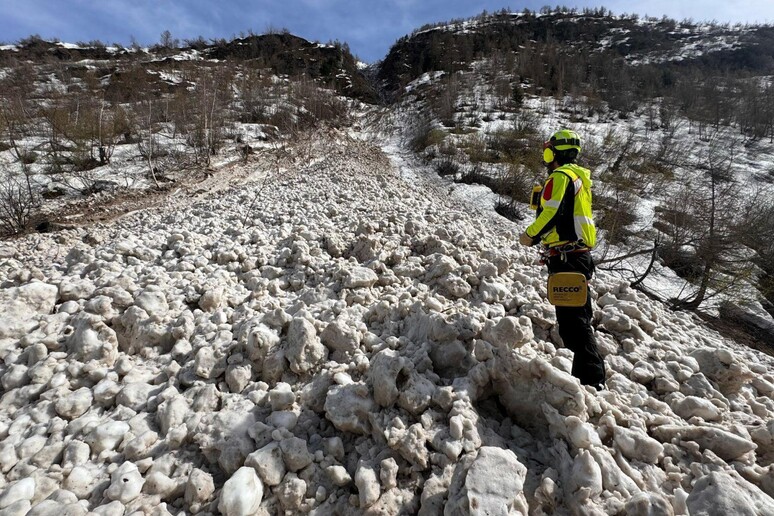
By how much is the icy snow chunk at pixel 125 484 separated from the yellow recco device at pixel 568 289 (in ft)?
8.66

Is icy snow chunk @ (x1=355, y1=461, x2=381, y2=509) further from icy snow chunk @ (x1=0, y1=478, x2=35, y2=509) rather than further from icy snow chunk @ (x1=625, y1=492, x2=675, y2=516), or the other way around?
icy snow chunk @ (x1=0, y1=478, x2=35, y2=509)

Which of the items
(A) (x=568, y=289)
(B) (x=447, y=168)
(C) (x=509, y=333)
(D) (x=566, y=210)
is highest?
(D) (x=566, y=210)

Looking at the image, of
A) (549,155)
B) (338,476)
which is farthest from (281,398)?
(549,155)

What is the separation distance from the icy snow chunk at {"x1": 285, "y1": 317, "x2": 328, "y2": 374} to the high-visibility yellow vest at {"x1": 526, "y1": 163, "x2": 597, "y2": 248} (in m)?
1.83

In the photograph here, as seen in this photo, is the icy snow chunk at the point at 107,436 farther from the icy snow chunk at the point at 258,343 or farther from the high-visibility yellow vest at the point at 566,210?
the high-visibility yellow vest at the point at 566,210

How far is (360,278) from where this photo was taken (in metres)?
3.33

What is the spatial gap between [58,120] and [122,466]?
41.1ft

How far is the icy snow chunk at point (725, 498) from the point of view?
1.19m

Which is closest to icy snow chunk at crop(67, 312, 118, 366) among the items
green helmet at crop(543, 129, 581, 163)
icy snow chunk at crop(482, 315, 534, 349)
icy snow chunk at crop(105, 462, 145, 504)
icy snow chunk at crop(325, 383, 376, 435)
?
icy snow chunk at crop(105, 462, 145, 504)

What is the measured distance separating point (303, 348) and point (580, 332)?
1.97m

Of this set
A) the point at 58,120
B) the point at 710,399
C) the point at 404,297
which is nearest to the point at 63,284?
the point at 404,297

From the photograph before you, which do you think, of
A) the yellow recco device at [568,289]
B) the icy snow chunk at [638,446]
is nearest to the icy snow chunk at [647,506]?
the icy snow chunk at [638,446]

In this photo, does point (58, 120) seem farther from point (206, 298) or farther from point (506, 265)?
point (506, 265)

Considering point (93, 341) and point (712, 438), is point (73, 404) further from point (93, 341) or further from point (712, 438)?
point (712, 438)
